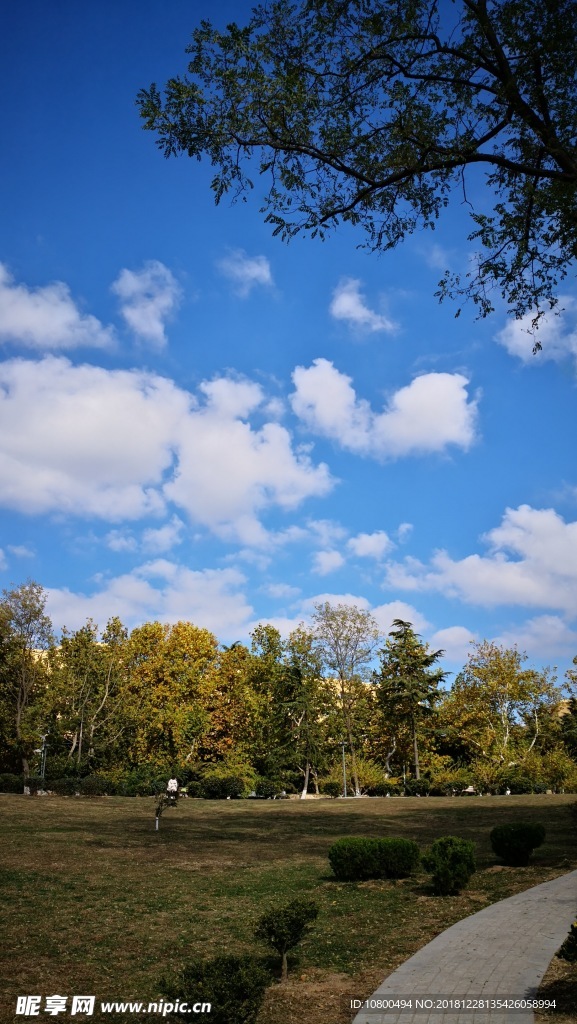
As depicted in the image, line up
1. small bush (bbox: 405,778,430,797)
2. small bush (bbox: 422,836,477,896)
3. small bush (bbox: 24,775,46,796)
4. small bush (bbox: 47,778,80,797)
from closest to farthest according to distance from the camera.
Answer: small bush (bbox: 422,836,477,896) < small bush (bbox: 24,775,46,796) < small bush (bbox: 47,778,80,797) < small bush (bbox: 405,778,430,797)

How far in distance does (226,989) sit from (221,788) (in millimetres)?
40645

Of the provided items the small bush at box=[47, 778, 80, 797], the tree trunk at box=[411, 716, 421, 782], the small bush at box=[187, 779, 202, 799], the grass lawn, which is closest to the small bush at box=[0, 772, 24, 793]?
the small bush at box=[47, 778, 80, 797]

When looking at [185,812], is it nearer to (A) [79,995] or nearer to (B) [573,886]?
(B) [573,886]

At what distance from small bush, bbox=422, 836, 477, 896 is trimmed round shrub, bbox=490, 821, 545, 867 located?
3.18m

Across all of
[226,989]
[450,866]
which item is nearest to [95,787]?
[450,866]

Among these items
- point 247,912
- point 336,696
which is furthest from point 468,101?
point 336,696

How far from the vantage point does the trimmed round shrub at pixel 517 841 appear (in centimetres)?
1648

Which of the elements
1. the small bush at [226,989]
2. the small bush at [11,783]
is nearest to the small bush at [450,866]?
the small bush at [226,989]

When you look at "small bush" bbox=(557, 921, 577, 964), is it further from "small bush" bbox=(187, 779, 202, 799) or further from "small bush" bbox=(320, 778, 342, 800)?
"small bush" bbox=(320, 778, 342, 800)

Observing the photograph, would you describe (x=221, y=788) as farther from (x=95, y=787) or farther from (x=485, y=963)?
(x=485, y=963)

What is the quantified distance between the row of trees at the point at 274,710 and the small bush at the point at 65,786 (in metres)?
4.13

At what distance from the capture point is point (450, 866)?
13.4 m

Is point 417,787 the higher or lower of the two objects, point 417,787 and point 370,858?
the lower

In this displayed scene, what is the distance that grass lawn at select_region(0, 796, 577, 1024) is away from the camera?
Result: 27.7 feet
